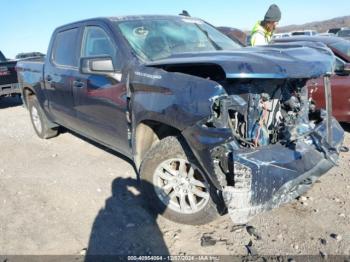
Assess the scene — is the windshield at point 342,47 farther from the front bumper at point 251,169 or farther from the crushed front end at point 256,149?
the front bumper at point 251,169

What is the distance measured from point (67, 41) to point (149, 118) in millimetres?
2303

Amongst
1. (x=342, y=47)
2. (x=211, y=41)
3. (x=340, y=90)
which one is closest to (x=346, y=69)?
(x=340, y=90)

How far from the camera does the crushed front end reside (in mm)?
2711

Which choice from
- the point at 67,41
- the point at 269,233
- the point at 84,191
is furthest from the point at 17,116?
the point at 269,233

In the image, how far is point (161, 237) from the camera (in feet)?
10.7

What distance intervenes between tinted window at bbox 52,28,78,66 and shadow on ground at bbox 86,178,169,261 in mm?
1875

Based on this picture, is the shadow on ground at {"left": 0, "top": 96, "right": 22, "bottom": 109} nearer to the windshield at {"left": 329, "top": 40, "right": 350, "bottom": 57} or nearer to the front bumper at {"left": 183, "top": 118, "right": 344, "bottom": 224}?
the windshield at {"left": 329, "top": 40, "right": 350, "bottom": 57}

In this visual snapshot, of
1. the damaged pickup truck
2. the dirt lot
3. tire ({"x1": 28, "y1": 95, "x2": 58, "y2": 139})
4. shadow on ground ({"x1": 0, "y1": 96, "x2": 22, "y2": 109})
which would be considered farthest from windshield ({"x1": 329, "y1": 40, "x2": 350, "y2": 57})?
shadow on ground ({"x1": 0, "y1": 96, "x2": 22, "y2": 109})

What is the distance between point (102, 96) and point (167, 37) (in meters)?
0.95

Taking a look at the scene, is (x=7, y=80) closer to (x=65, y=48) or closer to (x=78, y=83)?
(x=65, y=48)

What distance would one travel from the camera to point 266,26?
18.7ft

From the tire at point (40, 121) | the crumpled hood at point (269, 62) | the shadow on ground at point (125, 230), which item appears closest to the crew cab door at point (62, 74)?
the tire at point (40, 121)

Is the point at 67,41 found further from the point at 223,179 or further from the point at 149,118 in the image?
the point at 223,179

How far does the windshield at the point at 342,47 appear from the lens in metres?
5.87
